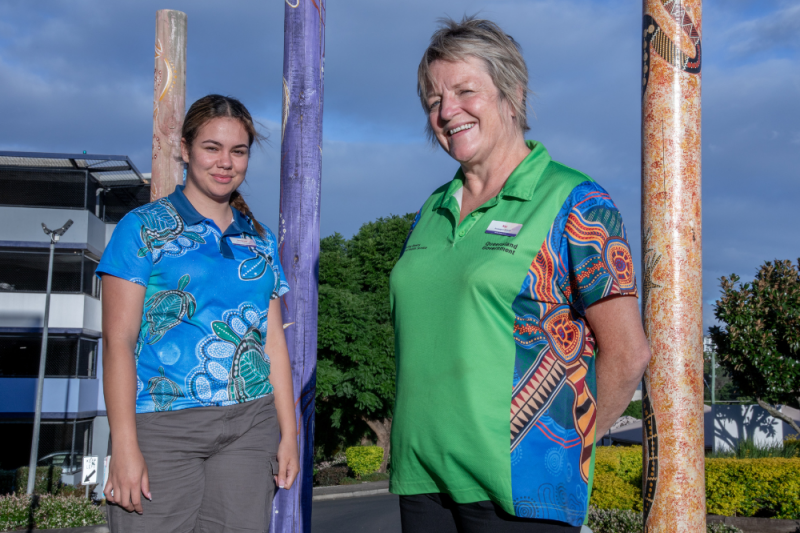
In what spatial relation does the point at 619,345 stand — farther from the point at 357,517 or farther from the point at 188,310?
the point at 357,517

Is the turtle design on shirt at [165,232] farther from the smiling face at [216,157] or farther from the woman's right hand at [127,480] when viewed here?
the woman's right hand at [127,480]

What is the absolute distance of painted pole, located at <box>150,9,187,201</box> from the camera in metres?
4.66

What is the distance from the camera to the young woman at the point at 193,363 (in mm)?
2299

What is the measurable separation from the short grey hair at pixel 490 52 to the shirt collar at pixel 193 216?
3.33 ft

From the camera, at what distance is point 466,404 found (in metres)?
1.78

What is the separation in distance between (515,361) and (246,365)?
1.17 m

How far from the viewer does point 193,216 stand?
8.54ft

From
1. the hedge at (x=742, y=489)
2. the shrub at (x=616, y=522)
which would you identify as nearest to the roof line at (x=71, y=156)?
the hedge at (x=742, y=489)

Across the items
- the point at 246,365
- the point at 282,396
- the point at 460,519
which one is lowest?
the point at 460,519

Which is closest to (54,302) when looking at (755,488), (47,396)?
(47,396)

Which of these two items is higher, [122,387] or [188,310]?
[188,310]

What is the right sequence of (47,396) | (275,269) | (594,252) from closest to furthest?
(594,252)
(275,269)
(47,396)

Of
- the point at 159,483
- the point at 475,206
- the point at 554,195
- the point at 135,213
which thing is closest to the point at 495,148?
the point at 475,206

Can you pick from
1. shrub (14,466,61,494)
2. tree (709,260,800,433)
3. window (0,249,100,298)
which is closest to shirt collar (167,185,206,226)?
tree (709,260,800,433)
